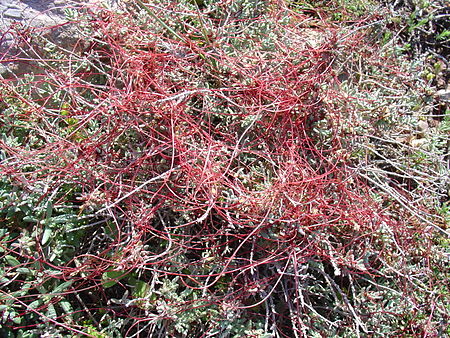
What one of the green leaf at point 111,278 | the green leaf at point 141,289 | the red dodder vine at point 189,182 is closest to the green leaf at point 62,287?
the red dodder vine at point 189,182

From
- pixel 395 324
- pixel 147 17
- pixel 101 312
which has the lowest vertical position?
pixel 395 324

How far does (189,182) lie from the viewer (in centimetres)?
230

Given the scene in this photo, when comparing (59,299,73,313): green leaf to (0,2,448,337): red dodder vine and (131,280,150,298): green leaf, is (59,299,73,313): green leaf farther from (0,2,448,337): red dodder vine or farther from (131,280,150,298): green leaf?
(131,280,150,298): green leaf

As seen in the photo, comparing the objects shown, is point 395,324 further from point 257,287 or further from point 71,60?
point 71,60

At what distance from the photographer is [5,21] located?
2500 millimetres

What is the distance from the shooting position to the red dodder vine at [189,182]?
7.05 feet

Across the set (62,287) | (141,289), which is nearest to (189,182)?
(141,289)

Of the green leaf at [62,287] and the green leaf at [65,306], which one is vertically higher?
the green leaf at [62,287]

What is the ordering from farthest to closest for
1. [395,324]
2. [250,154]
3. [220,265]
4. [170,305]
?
[250,154]
[395,324]
[220,265]
[170,305]

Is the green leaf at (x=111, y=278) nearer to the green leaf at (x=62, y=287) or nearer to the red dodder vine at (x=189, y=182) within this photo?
the red dodder vine at (x=189, y=182)

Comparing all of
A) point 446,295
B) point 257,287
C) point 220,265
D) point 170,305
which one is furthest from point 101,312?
point 446,295

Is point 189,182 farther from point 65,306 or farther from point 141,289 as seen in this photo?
point 65,306

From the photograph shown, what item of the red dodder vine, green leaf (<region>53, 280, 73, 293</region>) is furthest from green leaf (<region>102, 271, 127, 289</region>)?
green leaf (<region>53, 280, 73, 293</region>)

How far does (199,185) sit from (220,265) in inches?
18.5
